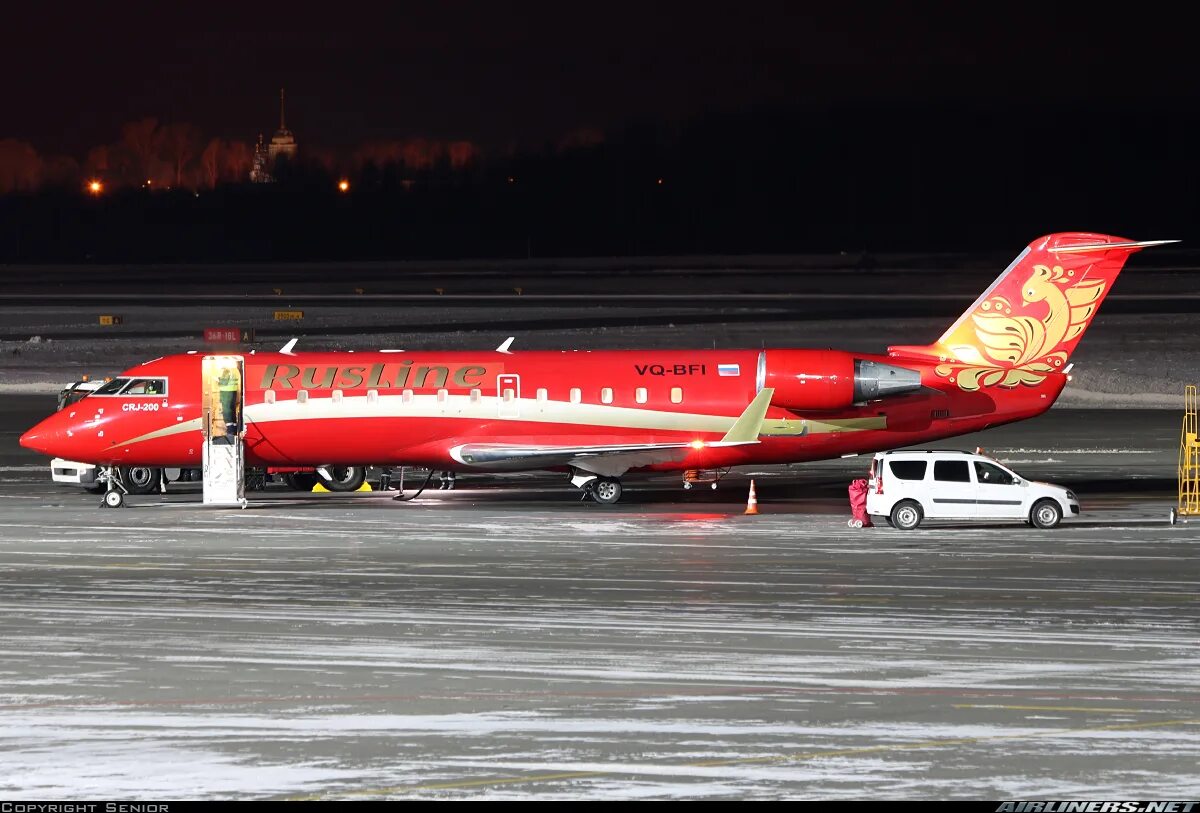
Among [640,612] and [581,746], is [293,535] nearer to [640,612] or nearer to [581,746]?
[640,612]

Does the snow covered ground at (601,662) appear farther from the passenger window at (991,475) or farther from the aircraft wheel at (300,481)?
the aircraft wheel at (300,481)

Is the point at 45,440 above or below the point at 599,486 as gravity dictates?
above

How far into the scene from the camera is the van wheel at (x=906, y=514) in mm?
32375

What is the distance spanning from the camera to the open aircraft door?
123 feet

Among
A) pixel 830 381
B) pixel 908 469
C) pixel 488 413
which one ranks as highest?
pixel 830 381

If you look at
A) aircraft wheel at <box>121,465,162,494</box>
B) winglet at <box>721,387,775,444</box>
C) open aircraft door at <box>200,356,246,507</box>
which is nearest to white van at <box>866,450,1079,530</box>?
winglet at <box>721,387,775,444</box>

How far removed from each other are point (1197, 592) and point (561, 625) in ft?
32.0

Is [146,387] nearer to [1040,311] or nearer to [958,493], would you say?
[958,493]

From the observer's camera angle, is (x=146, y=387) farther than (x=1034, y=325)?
Yes

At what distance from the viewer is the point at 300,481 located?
1634 inches

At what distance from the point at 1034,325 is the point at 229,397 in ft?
60.5

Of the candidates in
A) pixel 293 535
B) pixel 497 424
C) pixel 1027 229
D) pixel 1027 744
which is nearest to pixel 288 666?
pixel 1027 744

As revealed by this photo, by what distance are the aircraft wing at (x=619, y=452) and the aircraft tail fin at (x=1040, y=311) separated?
4.24 m

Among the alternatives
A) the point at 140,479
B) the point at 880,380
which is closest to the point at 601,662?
the point at 880,380
